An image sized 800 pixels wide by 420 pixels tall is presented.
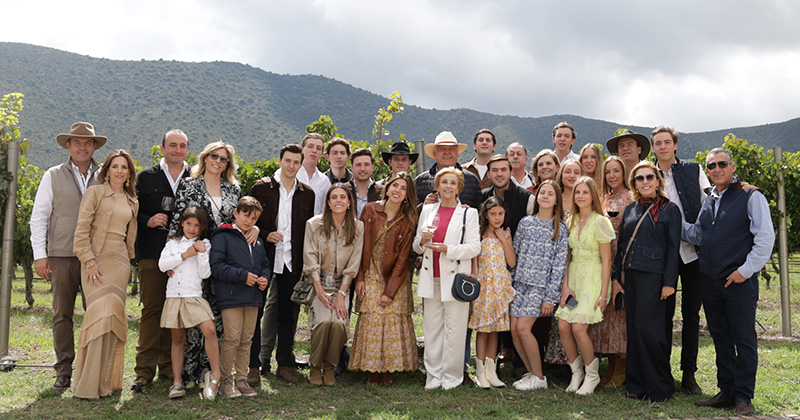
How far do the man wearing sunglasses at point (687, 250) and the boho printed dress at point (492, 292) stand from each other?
1637 millimetres

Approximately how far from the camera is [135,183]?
548 cm

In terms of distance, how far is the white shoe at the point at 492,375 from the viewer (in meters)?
5.58

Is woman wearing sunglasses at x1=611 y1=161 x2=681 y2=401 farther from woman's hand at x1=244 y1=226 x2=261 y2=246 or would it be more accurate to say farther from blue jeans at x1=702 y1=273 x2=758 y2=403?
woman's hand at x1=244 y1=226 x2=261 y2=246

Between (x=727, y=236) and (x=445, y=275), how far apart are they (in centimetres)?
260

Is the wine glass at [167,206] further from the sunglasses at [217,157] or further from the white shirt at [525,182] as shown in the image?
the white shirt at [525,182]

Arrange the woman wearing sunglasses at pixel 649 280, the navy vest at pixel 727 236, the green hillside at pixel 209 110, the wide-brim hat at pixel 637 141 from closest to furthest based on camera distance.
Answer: the navy vest at pixel 727 236
the woman wearing sunglasses at pixel 649 280
the wide-brim hat at pixel 637 141
the green hillside at pixel 209 110

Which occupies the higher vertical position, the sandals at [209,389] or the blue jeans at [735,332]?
the blue jeans at [735,332]

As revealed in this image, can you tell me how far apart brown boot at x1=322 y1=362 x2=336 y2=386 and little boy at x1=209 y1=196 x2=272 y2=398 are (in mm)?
783

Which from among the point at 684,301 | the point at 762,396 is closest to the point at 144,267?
the point at 684,301

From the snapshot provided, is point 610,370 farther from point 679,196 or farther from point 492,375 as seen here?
point 679,196

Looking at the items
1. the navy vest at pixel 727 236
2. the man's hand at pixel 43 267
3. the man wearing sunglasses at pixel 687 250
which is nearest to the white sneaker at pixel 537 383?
the man wearing sunglasses at pixel 687 250

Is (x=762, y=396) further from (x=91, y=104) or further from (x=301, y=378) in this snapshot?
(x=91, y=104)

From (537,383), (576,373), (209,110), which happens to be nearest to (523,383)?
(537,383)

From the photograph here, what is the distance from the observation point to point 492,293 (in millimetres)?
5609
